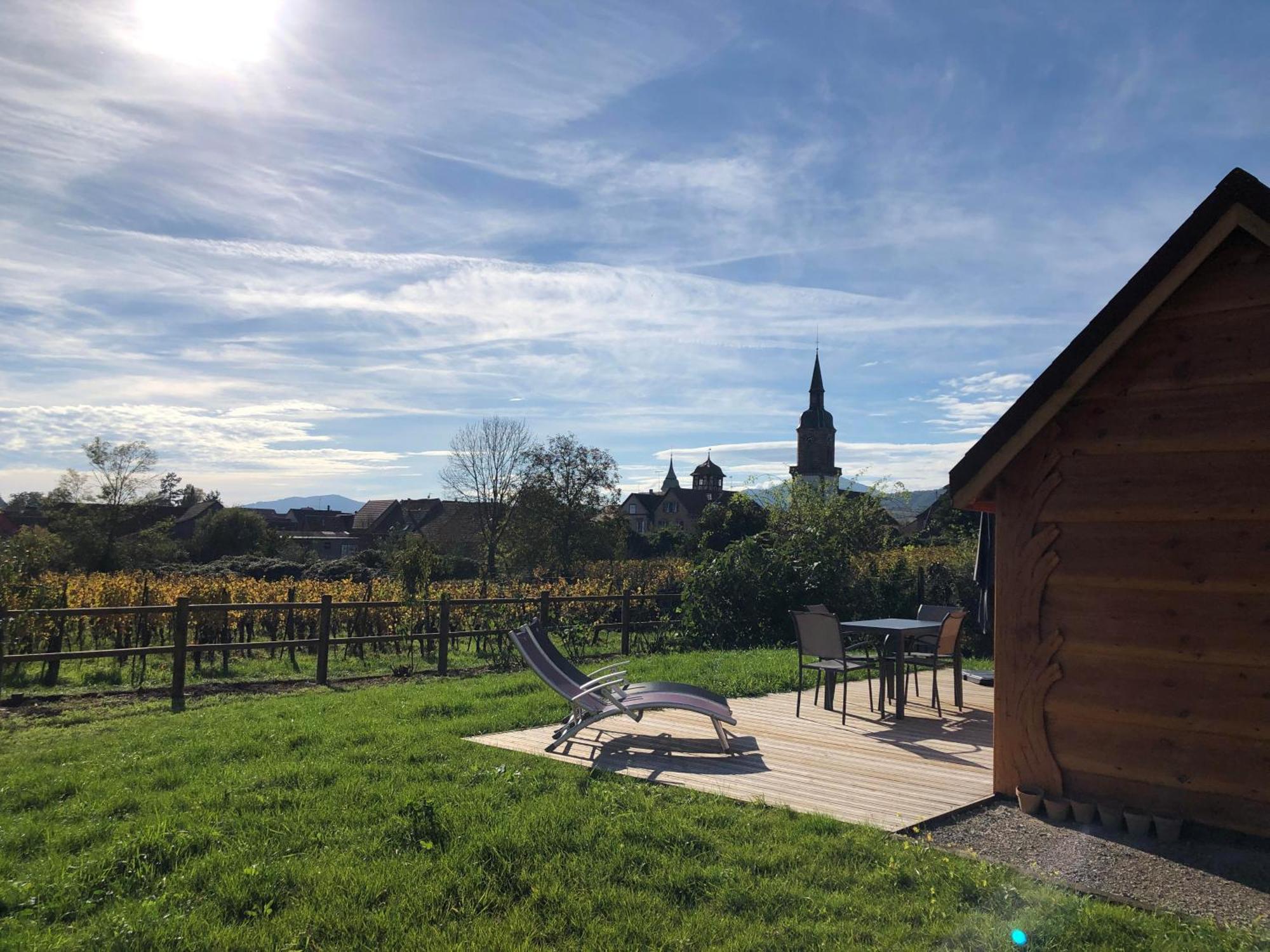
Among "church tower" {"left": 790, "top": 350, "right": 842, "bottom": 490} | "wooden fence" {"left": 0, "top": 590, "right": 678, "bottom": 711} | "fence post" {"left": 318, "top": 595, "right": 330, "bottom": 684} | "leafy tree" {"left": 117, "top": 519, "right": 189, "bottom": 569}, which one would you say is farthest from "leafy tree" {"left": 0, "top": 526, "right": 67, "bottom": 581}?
"church tower" {"left": 790, "top": 350, "right": 842, "bottom": 490}

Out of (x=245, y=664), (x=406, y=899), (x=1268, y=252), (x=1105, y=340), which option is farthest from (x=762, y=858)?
(x=245, y=664)

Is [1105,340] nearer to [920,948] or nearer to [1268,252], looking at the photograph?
[1268,252]

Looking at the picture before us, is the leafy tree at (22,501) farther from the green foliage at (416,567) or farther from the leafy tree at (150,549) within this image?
the green foliage at (416,567)

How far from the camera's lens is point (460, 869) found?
4312 mm

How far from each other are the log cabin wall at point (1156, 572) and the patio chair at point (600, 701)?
2173mm

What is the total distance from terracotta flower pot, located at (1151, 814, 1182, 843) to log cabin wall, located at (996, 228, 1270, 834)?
15 centimetres

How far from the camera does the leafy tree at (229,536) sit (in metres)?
39.1

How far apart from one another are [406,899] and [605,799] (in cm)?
169

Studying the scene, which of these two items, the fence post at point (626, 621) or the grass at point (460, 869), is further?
the fence post at point (626, 621)

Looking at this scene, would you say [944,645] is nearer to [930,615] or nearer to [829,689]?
[829,689]

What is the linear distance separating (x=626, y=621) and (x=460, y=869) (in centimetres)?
967

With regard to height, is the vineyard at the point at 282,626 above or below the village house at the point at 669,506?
below

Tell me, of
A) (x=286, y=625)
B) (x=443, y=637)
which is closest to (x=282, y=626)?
(x=286, y=625)

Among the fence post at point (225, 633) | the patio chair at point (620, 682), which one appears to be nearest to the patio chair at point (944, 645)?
the patio chair at point (620, 682)
